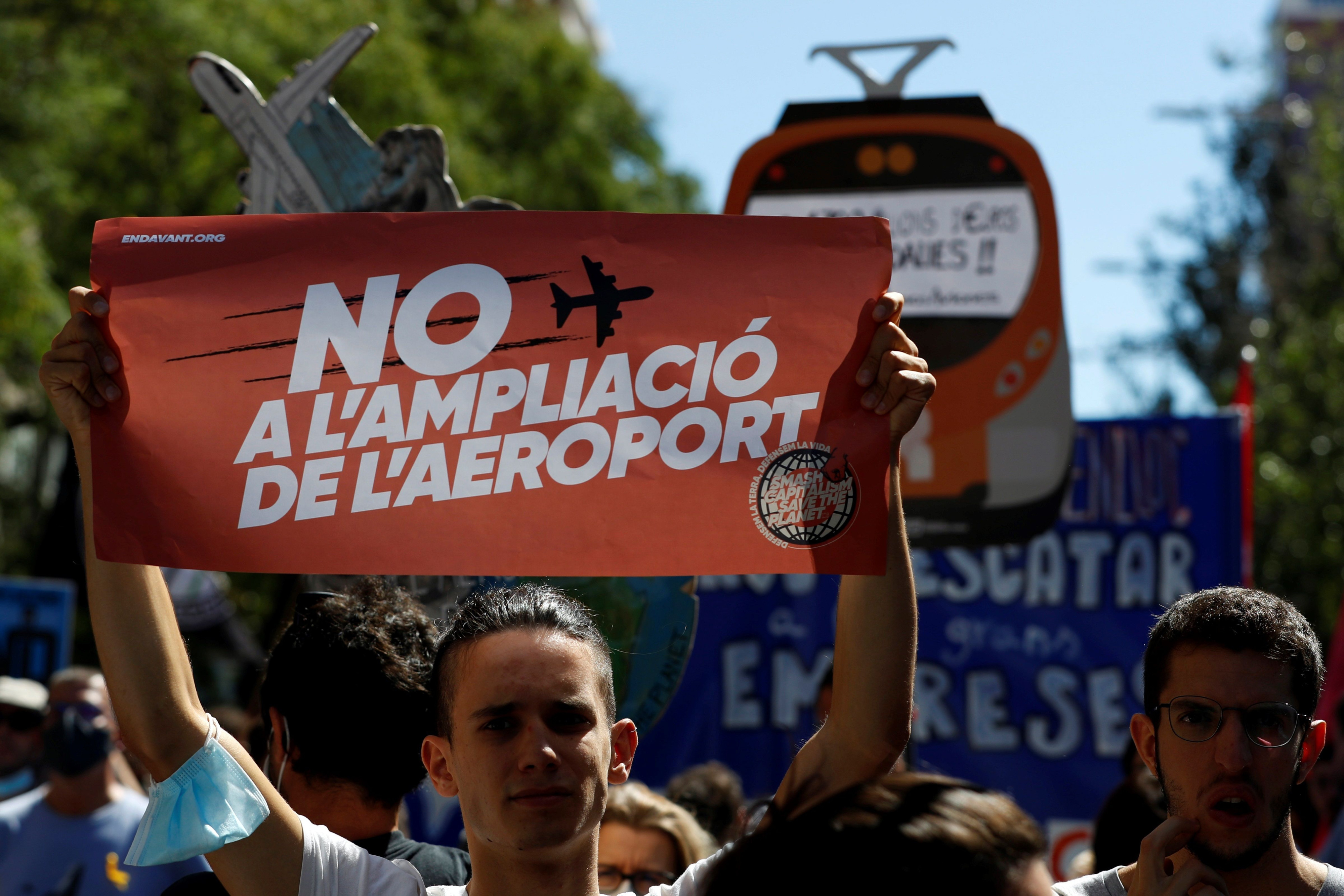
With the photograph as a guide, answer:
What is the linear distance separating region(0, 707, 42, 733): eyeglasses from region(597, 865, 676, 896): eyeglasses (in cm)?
324

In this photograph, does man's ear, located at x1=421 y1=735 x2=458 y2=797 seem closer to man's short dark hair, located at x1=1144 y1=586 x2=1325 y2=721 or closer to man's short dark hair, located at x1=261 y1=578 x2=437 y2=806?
man's short dark hair, located at x1=261 y1=578 x2=437 y2=806

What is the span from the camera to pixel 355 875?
227 centimetres

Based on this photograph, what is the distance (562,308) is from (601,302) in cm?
7

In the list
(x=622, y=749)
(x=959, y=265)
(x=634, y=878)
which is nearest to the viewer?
(x=622, y=749)

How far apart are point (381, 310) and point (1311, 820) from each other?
13.8 ft

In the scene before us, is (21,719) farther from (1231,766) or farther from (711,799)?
(1231,766)

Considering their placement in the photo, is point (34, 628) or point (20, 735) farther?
point (34, 628)

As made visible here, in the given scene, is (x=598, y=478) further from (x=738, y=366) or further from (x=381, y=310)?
(x=381, y=310)

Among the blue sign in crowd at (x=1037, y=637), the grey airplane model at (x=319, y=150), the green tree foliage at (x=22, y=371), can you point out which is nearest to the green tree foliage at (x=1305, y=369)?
the blue sign in crowd at (x=1037, y=637)

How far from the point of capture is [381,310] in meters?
2.52

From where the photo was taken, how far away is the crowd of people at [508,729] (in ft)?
7.08

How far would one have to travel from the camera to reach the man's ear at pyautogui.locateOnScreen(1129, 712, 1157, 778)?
97.9 inches

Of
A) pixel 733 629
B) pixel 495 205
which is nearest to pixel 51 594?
pixel 733 629

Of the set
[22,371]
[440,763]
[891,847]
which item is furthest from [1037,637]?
[22,371]
